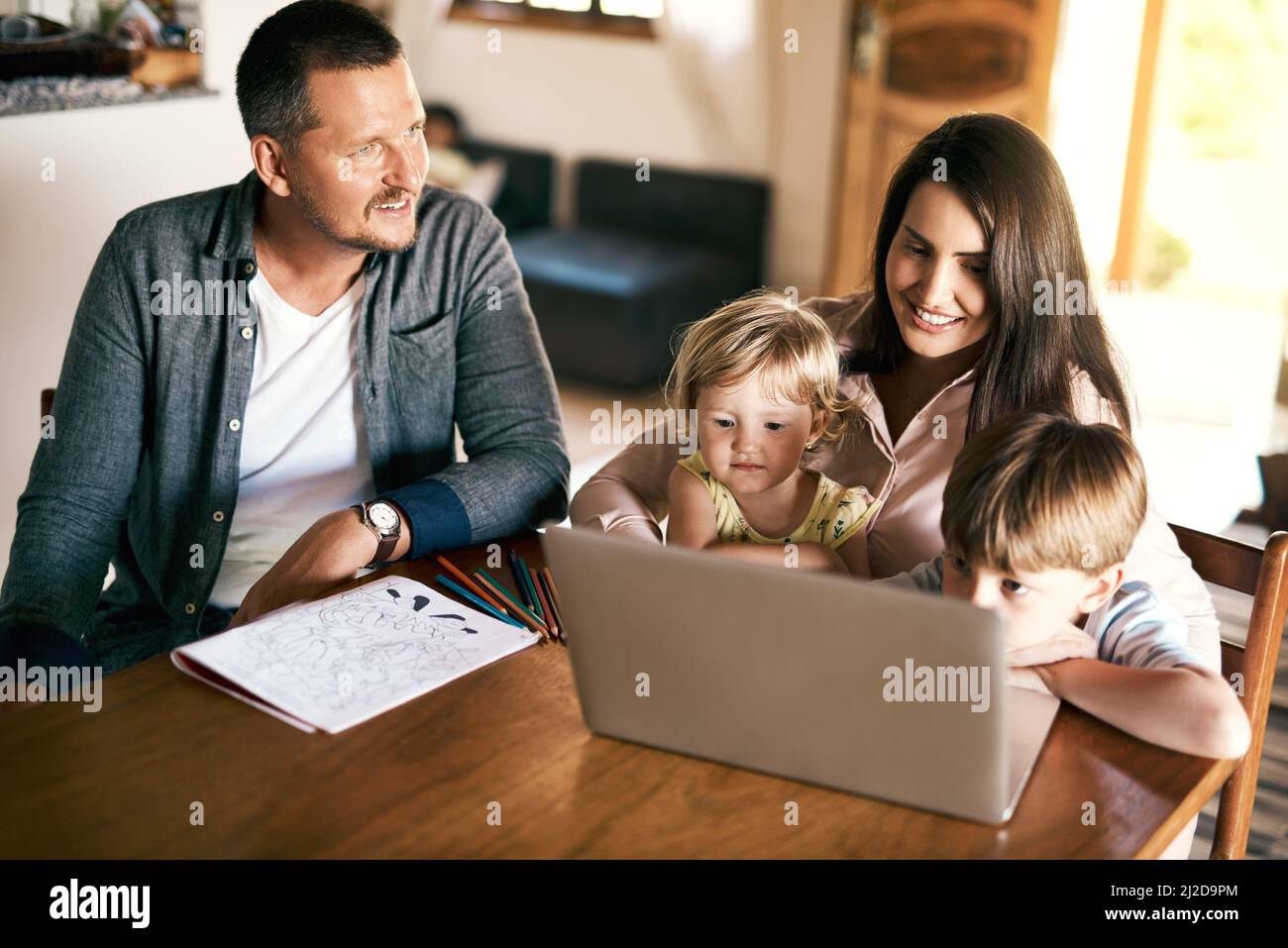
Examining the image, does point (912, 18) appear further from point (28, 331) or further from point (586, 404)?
point (28, 331)

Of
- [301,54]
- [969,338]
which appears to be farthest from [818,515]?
[301,54]

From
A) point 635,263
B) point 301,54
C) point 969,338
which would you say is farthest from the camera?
point 635,263

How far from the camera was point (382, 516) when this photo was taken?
5.09 ft

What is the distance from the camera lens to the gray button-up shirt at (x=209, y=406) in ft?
5.49

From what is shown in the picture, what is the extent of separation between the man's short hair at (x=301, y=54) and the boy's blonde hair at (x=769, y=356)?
2.00 ft

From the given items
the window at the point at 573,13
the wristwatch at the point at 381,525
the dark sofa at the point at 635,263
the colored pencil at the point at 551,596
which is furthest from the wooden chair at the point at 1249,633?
the window at the point at 573,13

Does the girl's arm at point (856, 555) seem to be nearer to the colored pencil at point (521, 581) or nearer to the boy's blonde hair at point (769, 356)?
the boy's blonde hair at point (769, 356)

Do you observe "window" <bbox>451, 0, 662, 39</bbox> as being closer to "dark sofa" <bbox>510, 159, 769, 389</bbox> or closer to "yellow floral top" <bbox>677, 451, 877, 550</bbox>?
"dark sofa" <bbox>510, 159, 769, 389</bbox>

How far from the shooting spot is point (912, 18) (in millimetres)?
4953

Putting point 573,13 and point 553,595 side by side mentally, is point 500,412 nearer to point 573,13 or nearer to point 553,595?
point 553,595

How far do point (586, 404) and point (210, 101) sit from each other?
2452 mm

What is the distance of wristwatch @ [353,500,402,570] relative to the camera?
1.53 m

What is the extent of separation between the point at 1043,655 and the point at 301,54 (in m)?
1.25
